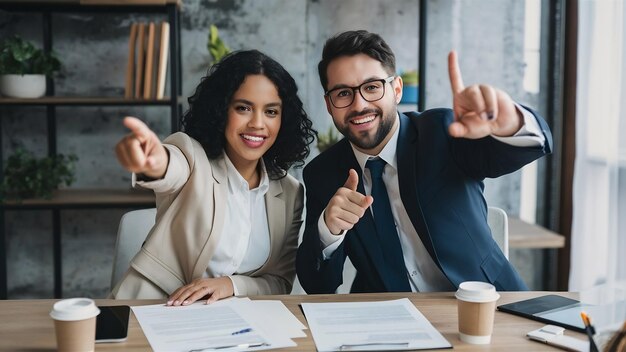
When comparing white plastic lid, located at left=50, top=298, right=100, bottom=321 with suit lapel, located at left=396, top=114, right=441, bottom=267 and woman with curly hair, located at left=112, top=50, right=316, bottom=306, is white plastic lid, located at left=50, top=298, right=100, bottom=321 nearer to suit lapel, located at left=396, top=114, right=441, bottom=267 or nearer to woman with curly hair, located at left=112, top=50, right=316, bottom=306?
woman with curly hair, located at left=112, top=50, right=316, bottom=306

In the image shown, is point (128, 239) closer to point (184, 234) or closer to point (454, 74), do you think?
point (184, 234)

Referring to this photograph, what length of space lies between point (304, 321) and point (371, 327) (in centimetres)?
15

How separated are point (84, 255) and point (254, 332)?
96.7 inches

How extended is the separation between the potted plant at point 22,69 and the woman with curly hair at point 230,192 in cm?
133

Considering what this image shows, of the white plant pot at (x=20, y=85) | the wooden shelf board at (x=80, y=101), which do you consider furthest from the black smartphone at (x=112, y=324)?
the white plant pot at (x=20, y=85)

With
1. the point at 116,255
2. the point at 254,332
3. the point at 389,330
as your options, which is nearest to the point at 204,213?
the point at 116,255

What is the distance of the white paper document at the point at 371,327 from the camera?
1140mm

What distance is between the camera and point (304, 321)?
1281 mm

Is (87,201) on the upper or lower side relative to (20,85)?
lower

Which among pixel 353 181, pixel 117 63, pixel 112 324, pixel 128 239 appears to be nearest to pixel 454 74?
pixel 353 181

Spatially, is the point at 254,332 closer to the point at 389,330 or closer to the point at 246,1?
the point at 389,330

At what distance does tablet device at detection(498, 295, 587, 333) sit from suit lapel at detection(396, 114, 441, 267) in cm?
30

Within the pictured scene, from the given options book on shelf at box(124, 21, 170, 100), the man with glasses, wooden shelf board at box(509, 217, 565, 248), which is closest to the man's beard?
the man with glasses

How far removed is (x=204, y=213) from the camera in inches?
64.5
